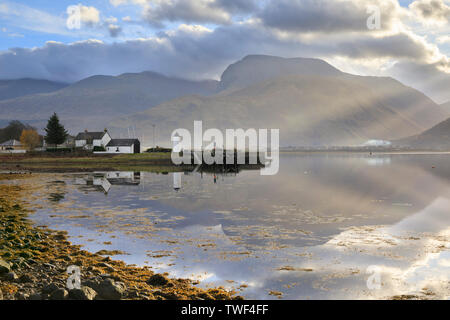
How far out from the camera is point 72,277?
14.7 metres

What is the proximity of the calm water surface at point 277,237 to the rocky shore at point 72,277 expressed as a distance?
1.21m

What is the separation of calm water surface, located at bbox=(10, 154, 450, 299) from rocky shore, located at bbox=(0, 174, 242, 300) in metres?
1.21

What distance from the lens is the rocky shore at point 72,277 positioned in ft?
42.7

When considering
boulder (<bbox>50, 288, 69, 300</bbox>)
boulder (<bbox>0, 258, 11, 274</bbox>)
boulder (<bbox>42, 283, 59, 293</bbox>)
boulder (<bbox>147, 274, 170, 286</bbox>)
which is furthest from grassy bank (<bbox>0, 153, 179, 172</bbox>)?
boulder (<bbox>50, 288, 69, 300</bbox>)

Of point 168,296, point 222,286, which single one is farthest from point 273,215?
point 168,296

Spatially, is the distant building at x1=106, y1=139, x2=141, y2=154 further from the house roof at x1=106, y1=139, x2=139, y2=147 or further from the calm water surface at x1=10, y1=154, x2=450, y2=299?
the calm water surface at x1=10, y1=154, x2=450, y2=299

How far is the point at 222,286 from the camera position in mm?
15273

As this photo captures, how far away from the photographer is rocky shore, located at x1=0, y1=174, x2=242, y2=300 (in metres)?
13.0

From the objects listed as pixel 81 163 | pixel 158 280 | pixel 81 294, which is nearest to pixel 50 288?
pixel 81 294

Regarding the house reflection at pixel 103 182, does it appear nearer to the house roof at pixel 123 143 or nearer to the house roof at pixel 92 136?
the house roof at pixel 123 143

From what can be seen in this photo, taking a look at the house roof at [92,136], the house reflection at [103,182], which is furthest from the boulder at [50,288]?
the house roof at [92,136]

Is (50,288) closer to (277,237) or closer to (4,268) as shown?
(4,268)

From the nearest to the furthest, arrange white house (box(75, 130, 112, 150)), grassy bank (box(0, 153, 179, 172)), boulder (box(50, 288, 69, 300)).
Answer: boulder (box(50, 288, 69, 300)) → grassy bank (box(0, 153, 179, 172)) → white house (box(75, 130, 112, 150))
